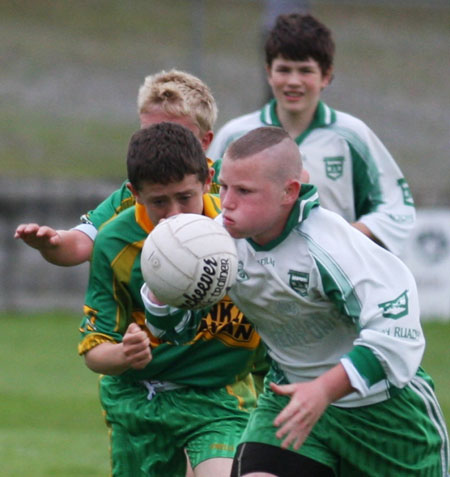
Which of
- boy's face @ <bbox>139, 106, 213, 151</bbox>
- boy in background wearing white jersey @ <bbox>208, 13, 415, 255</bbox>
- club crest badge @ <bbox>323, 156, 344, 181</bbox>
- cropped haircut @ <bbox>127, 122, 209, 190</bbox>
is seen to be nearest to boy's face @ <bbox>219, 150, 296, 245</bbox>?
cropped haircut @ <bbox>127, 122, 209, 190</bbox>

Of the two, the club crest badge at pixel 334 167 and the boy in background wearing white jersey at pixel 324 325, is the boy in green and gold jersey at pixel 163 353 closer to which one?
the boy in background wearing white jersey at pixel 324 325

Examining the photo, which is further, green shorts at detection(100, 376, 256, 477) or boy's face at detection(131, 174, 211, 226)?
green shorts at detection(100, 376, 256, 477)

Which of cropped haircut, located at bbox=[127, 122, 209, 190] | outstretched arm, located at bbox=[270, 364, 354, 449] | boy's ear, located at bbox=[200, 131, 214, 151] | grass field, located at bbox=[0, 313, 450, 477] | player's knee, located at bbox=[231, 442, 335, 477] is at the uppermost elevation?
boy's ear, located at bbox=[200, 131, 214, 151]

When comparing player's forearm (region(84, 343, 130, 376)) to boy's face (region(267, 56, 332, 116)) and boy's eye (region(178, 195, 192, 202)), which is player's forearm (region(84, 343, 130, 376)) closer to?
boy's eye (region(178, 195, 192, 202))

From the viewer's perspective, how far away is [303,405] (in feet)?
12.2

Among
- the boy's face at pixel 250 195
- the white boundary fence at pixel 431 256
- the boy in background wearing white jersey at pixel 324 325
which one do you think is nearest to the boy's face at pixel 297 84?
the boy in background wearing white jersey at pixel 324 325

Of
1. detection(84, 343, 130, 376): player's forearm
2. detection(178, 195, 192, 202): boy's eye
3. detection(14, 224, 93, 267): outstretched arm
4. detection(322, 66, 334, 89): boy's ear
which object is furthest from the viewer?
detection(322, 66, 334, 89): boy's ear

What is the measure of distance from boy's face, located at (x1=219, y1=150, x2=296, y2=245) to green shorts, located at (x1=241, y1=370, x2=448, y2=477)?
0.79 metres

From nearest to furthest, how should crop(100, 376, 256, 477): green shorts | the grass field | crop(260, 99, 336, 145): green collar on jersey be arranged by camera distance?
crop(100, 376, 256, 477): green shorts
crop(260, 99, 336, 145): green collar on jersey
the grass field

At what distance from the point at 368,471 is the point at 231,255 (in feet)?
3.30

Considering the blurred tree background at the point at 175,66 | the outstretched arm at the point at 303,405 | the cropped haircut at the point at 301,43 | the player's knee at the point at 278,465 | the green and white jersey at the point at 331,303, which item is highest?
the blurred tree background at the point at 175,66

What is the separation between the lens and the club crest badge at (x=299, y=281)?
415 centimetres

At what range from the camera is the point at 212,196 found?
4.89 metres

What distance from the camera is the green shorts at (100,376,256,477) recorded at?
16.4 ft
